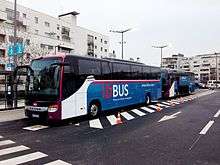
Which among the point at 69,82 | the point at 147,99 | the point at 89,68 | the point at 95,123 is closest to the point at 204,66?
the point at 147,99

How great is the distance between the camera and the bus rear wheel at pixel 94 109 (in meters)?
15.6

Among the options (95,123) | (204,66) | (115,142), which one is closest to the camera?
(115,142)

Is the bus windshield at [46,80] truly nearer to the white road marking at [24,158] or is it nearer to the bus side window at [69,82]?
the bus side window at [69,82]

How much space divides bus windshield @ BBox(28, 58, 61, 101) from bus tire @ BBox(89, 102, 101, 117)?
2.91 m

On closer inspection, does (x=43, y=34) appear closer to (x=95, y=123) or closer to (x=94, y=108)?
(x=94, y=108)

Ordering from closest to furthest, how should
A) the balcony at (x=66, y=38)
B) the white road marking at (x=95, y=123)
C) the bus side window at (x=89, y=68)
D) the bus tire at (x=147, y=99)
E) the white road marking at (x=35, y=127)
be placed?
the white road marking at (x=35, y=127) → the white road marking at (x=95, y=123) → the bus side window at (x=89, y=68) → the bus tire at (x=147, y=99) → the balcony at (x=66, y=38)

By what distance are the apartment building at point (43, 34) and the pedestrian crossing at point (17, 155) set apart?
23164mm

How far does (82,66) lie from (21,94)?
10.8 m

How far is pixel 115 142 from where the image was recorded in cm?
971

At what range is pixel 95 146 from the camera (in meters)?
9.12

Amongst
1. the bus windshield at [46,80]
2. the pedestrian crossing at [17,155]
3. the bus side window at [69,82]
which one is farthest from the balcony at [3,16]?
the pedestrian crossing at [17,155]

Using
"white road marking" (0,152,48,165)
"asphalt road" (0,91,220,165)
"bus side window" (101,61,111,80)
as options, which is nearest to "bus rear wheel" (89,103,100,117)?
"asphalt road" (0,91,220,165)

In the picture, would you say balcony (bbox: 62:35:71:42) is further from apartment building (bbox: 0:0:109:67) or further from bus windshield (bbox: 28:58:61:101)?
bus windshield (bbox: 28:58:61:101)

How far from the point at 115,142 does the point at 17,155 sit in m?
3.12
